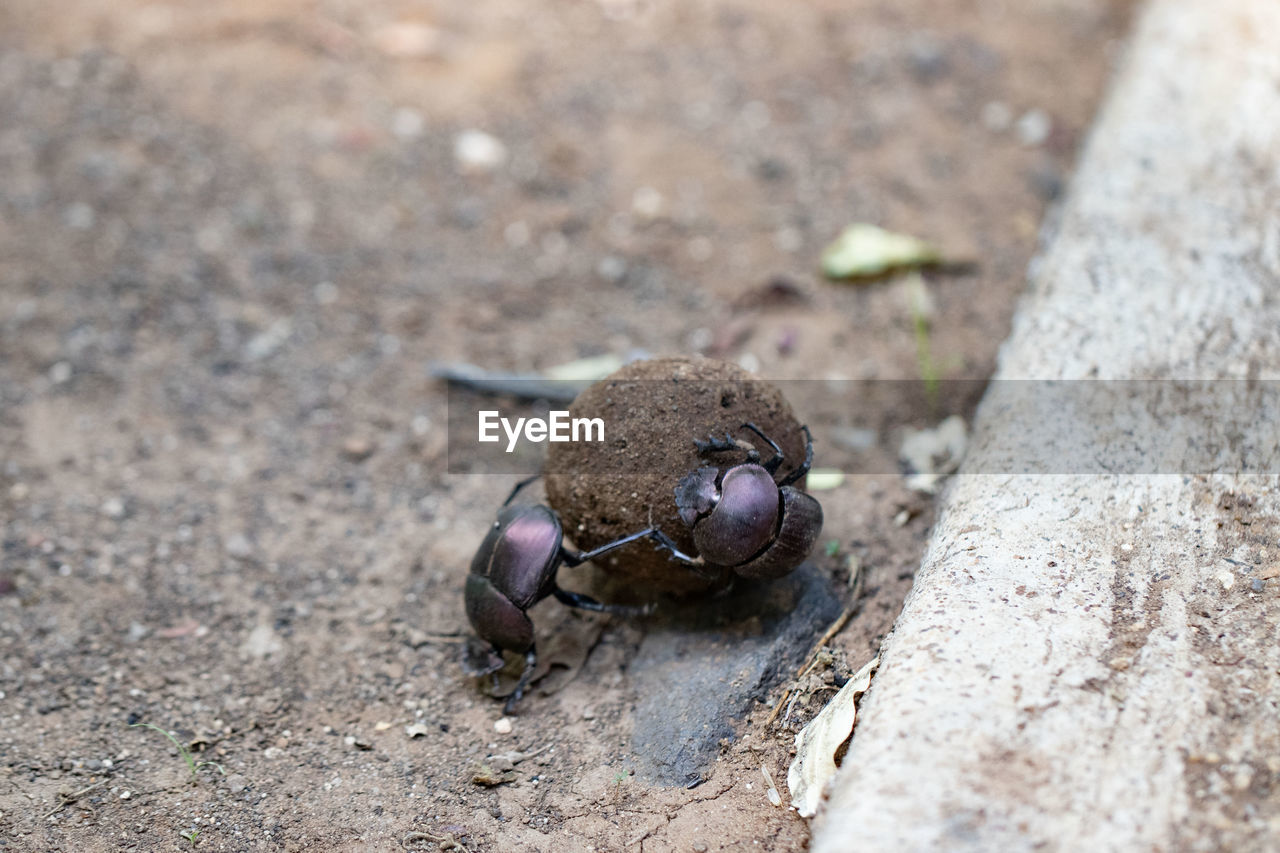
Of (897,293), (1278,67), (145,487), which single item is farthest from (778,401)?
(1278,67)

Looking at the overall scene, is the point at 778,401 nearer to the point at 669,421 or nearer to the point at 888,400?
the point at 669,421

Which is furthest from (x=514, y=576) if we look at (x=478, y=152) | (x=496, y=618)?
(x=478, y=152)

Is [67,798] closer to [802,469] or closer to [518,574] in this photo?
[518,574]

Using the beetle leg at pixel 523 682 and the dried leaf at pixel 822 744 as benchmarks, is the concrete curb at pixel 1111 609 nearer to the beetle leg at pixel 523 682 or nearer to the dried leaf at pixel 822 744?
the dried leaf at pixel 822 744

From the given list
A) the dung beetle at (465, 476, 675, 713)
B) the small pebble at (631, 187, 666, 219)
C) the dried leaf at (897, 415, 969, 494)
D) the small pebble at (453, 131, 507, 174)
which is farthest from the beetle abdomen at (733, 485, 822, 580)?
the small pebble at (453, 131, 507, 174)

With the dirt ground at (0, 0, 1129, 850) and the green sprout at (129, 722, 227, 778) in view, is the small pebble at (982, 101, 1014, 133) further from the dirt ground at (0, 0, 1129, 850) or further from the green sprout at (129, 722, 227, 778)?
the green sprout at (129, 722, 227, 778)

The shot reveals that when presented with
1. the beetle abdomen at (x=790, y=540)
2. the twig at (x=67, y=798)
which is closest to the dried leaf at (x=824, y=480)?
the beetle abdomen at (x=790, y=540)
